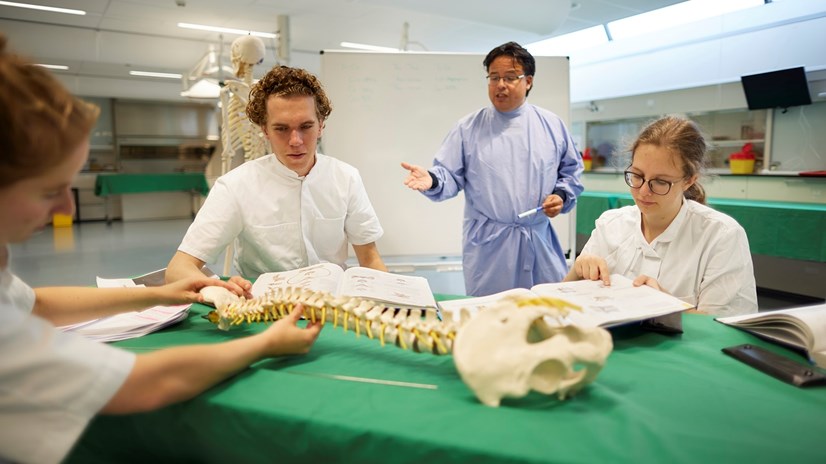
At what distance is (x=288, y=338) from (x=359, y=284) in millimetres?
383

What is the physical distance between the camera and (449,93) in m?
4.23

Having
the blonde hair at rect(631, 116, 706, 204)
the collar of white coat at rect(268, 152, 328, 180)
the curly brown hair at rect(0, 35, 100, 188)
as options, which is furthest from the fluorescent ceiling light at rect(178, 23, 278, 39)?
the curly brown hair at rect(0, 35, 100, 188)

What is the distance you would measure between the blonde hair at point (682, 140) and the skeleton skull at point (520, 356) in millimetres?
1011

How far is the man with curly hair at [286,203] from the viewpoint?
6.32 feet

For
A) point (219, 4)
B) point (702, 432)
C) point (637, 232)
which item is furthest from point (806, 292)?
point (219, 4)

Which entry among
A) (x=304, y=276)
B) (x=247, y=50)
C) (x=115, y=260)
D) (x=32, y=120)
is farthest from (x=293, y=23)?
(x=32, y=120)

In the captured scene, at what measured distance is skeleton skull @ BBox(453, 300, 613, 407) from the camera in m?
0.90

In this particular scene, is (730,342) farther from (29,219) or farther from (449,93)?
(449,93)

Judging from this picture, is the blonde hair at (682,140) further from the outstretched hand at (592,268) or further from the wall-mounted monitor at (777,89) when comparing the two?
the wall-mounted monitor at (777,89)

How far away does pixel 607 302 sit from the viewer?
4.35ft

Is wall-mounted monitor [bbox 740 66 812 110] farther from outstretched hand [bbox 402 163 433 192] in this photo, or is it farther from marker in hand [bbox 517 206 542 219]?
outstretched hand [bbox 402 163 433 192]

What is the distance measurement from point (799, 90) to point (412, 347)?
21.2 ft

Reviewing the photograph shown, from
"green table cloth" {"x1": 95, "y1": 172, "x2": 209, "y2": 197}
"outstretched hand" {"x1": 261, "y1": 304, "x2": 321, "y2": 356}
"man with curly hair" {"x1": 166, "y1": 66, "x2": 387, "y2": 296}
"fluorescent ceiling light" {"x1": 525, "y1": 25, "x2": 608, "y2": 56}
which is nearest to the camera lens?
"outstretched hand" {"x1": 261, "y1": 304, "x2": 321, "y2": 356}

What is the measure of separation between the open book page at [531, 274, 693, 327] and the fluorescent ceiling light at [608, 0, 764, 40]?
6.70 m
